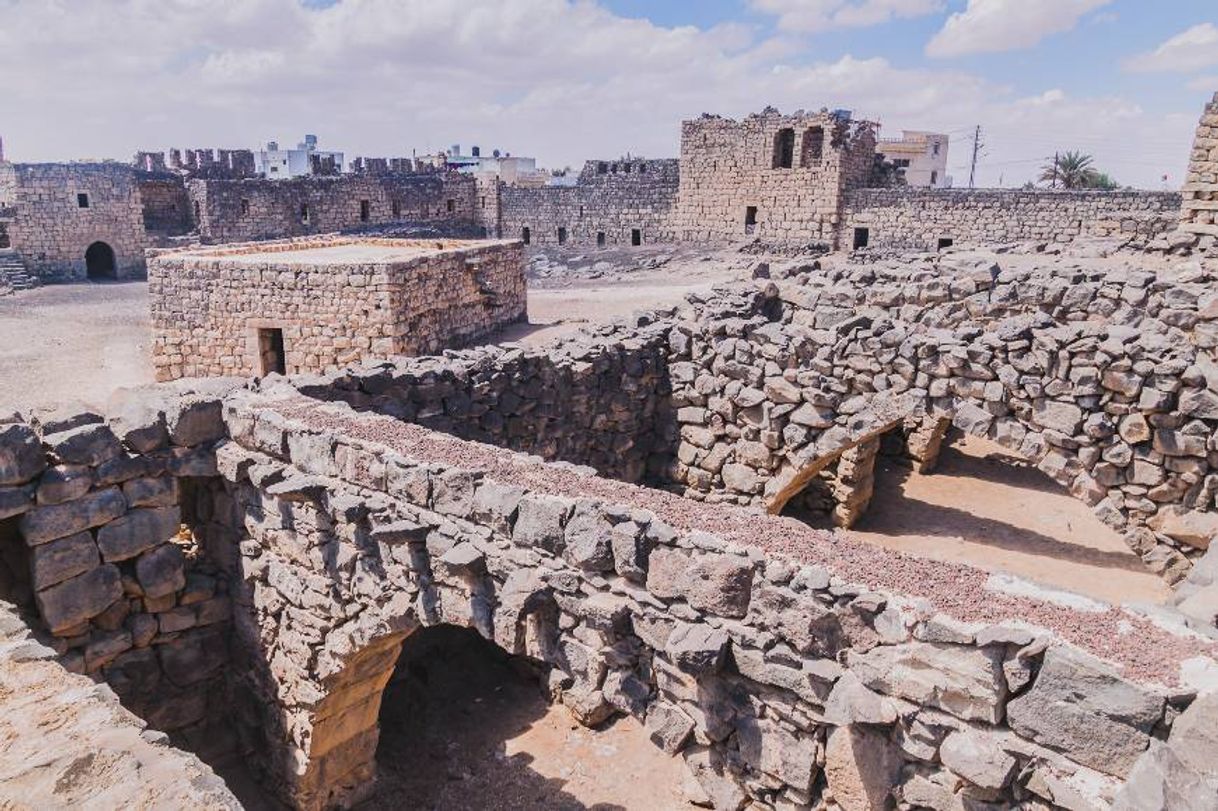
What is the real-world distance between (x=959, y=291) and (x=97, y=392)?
12818 mm

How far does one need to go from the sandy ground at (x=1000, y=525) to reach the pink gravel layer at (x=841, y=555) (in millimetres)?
5639

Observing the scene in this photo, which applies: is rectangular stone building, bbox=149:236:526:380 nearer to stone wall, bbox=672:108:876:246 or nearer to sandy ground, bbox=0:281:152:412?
sandy ground, bbox=0:281:152:412

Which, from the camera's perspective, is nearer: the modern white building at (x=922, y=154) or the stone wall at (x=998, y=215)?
the stone wall at (x=998, y=215)

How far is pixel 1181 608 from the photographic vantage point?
474 centimetres

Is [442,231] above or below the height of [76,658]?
above

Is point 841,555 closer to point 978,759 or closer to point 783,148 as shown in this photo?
point 978,759

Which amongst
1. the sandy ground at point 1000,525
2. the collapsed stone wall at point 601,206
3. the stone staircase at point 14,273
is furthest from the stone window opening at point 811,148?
the stone staircase at point 14,273

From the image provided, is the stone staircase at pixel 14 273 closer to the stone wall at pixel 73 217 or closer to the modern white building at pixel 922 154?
the stone wall at pixel 73 217

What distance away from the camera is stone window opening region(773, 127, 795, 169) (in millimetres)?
25359

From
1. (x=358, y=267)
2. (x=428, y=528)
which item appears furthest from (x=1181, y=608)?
(x=358, y=267)

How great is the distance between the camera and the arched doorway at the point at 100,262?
93.6ft

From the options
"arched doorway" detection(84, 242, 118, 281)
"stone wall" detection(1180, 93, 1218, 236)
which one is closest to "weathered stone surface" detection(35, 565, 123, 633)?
"stone wall" detection(1180, 93, 1218, 236)

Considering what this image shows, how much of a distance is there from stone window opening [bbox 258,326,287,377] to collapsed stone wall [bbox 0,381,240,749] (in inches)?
302

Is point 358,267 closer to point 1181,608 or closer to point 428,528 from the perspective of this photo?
point 428,528
